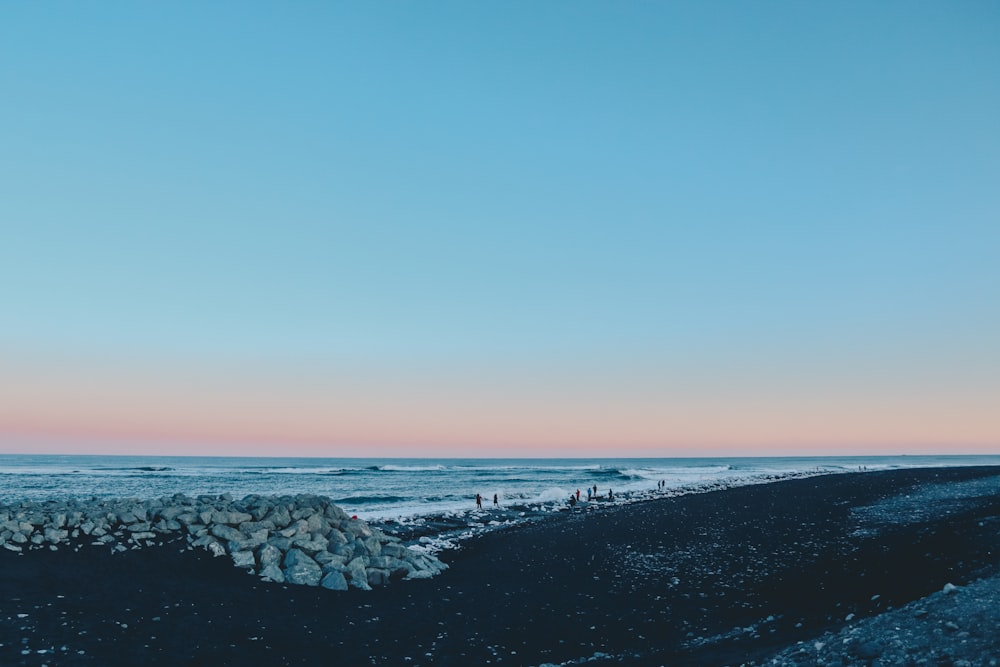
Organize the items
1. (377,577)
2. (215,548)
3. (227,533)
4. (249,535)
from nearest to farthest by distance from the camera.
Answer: (377,577) < (215,548) < (227,533) < (249,535)

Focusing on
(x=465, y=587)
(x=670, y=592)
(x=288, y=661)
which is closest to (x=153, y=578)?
(x=288, y=661)

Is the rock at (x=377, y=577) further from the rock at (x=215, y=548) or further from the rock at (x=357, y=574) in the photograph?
the rock at (x=215, y=548)

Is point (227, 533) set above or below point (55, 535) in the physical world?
below

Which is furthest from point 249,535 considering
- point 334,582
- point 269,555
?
point 334,582

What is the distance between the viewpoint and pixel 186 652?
1219 centimetres

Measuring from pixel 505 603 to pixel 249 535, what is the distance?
29.5ft

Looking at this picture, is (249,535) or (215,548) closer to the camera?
(215,548)

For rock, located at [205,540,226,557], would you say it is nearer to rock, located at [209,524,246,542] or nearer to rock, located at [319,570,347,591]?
rock, located at [209,524,246,542]

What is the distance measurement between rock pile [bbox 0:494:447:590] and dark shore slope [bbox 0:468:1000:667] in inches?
22.5

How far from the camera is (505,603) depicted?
53.8 feet

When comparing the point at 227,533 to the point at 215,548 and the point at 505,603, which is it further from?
the point at 505,603

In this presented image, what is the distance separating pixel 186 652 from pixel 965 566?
705 inches

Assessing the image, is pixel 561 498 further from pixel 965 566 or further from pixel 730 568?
pixel 965 566

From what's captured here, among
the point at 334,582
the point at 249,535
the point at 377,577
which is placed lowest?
the point at 377,577
